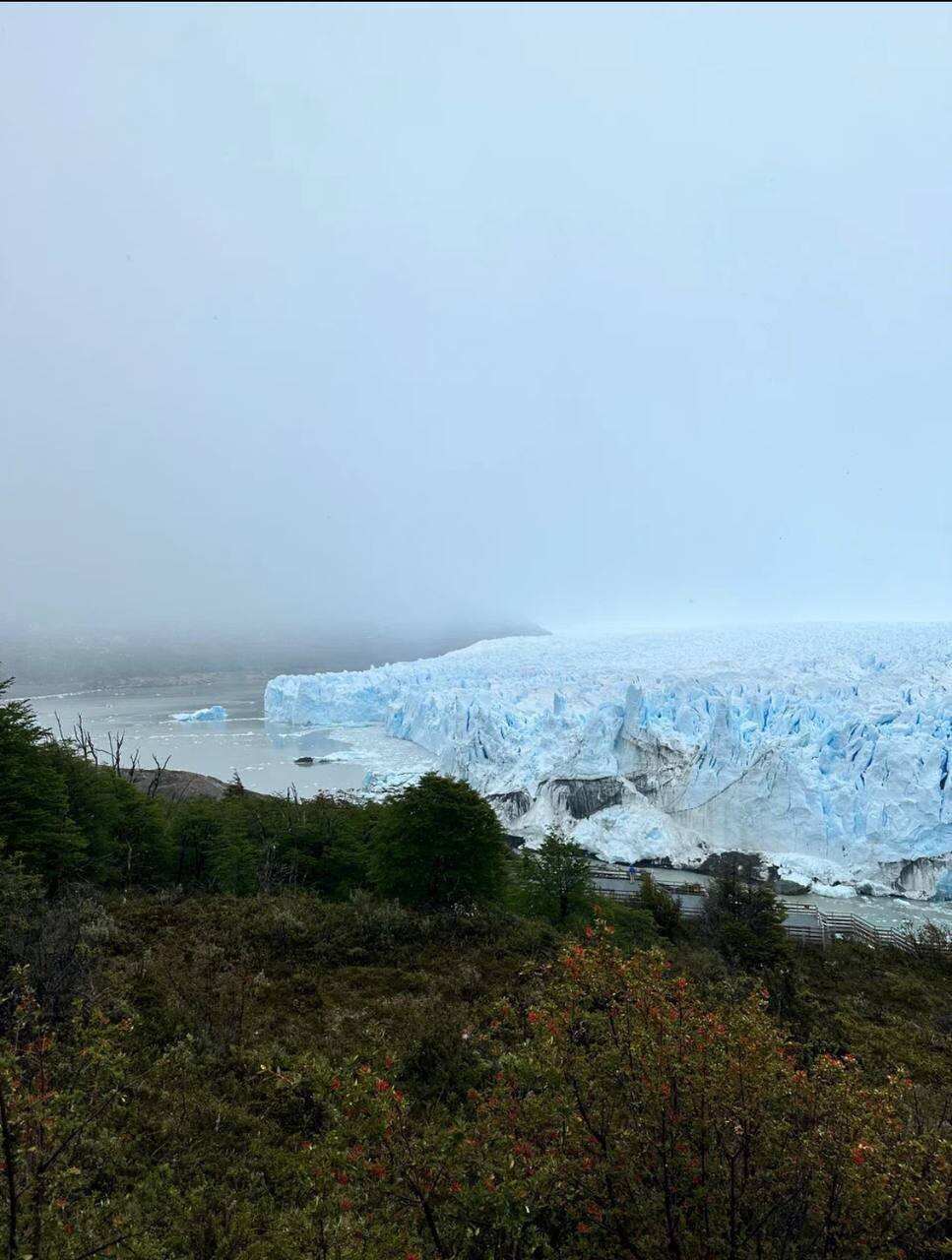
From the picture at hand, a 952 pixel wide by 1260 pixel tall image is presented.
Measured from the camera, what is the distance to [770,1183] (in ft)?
12.1

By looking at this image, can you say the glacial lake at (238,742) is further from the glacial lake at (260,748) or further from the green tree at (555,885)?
the green tree at (555,885)

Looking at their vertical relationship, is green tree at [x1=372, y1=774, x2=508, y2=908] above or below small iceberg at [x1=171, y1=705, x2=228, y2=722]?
above

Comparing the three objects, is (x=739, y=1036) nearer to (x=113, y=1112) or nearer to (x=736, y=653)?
(x=113, y=1112)

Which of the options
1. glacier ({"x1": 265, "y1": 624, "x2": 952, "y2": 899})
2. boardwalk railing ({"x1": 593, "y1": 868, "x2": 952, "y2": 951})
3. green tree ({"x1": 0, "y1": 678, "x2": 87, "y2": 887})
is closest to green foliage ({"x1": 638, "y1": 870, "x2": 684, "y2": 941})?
boardwalk railing ({"x1": 593, "y1": 868, "x2": 952, "y2": 951})

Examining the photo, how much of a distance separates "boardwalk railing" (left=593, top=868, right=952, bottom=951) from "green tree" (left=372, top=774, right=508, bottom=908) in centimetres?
676

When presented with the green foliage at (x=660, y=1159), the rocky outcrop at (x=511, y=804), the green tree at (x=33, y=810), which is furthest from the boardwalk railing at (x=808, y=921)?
the green foliage at (x=660, y=1159)

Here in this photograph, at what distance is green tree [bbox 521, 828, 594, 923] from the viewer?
16438 mm

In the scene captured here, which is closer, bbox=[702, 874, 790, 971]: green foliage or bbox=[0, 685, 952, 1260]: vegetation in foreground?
bbox=[0, 685, 952, 1260]: vegetation in foreground

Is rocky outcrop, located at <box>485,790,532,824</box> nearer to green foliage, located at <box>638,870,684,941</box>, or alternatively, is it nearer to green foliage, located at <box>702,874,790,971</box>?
green foliage, located at <box>638,870,684,941</box>

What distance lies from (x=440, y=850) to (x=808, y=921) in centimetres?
1499

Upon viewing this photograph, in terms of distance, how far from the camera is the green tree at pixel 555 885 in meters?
16.4

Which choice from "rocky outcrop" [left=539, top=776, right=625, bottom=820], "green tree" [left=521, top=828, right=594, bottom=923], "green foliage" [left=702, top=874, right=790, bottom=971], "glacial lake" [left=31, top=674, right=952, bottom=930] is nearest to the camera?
"green foliage" [left=702, top=874, right=790, bottom=971]

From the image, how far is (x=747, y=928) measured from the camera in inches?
591

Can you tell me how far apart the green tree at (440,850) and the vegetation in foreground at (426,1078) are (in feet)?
0.22
